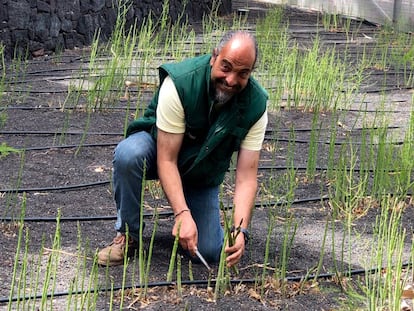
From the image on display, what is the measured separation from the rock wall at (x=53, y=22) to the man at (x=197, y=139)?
4303mm

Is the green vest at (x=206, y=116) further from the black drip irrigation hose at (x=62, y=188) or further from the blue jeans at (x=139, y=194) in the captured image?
the black drip irrigation hose at (x=62, y=188)

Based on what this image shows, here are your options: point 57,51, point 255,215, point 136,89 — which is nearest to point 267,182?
point 255,215

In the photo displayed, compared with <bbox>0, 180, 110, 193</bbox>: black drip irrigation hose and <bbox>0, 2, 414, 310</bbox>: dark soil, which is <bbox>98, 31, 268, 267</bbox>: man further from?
<bbox>0, 180, 110, 193</bbox>: black drip irrigation hose

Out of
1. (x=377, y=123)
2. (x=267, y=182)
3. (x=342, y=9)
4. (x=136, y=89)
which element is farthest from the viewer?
(x=342, y=9)

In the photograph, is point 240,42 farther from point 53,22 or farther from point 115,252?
point 53,22

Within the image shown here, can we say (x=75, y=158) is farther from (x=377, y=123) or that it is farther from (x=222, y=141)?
(x=377, y=123)

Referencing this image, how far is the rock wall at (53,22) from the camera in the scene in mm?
7855

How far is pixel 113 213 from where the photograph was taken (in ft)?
13.3

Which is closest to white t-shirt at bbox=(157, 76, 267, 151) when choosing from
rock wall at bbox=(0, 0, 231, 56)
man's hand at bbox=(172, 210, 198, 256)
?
man's hand at bbox=(172, 210, 198, 256)

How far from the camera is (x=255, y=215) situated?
4113 mm

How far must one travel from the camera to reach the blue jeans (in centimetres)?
330

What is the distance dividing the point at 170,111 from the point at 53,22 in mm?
5662

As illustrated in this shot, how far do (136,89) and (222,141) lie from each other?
11.0 feet

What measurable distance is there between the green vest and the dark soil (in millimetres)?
417
